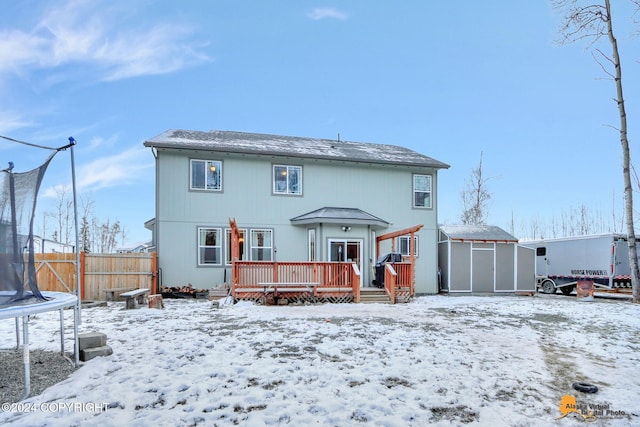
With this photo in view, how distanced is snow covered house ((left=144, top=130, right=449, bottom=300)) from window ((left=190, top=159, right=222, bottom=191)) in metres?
0.03

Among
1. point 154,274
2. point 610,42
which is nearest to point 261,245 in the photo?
point 154,274

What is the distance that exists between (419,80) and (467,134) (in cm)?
564

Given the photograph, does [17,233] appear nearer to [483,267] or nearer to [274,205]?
[274,205]

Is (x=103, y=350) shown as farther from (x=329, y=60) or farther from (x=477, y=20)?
(x=329, y=60)

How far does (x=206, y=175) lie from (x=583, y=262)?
16.0 metres

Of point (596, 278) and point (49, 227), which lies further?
point (49, 227)

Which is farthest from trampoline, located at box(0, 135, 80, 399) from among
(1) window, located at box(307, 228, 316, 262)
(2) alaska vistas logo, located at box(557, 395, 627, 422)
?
(1) window, located at box(307, 228, 316, 262)

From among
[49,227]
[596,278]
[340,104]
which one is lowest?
[596,278]

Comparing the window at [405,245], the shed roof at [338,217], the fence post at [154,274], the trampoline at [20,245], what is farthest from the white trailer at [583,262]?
the trampoline at [20,245]

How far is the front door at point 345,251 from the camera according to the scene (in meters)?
13.5

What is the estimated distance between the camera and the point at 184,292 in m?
12.2

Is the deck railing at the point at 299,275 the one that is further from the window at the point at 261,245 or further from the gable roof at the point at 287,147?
the gable roof at the point at 287,147

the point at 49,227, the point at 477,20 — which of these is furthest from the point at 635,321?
the point at 49,227

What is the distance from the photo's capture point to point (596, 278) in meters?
15.8
